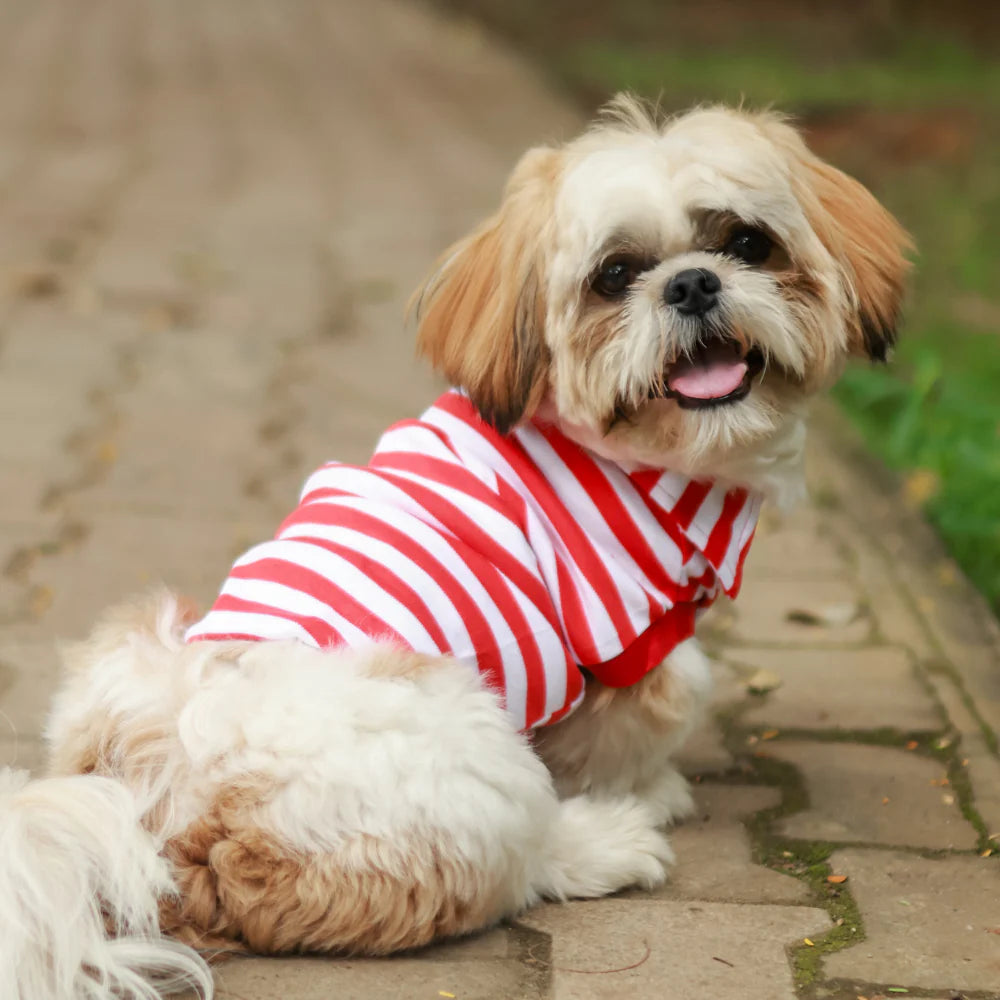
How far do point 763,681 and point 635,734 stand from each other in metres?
0.87

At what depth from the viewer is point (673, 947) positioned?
7.52 ft

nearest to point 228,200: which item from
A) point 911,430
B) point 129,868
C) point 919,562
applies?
point 911,430

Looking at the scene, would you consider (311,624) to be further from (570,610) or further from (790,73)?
(790,73)

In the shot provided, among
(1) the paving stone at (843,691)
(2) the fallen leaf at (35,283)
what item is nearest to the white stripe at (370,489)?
(1) the paving stone at (843,691)

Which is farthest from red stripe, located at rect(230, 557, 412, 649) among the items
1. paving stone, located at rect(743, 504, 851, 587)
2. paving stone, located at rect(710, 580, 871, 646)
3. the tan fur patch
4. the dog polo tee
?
paving stone, located at rect(743, 504, 851, 587)

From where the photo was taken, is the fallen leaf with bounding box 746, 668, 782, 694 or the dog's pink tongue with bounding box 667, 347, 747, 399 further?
the fallen leaf with bounding box 746, 668, 782, 694

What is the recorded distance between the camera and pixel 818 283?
2461 mm

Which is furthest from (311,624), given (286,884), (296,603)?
(286,884)

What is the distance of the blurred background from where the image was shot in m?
4.78

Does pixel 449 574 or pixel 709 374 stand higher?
pixel 709 374

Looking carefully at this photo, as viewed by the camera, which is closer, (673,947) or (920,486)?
(673,947)

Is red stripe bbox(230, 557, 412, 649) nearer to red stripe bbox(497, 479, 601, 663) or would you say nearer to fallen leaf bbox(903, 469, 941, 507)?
red stripe bbox(497, 479, 601, 663)

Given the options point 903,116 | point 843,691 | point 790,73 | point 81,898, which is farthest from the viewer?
point 790,73

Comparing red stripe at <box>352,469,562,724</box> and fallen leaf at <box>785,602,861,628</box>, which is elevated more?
red stripe at <box>352,469,562,724</box>
